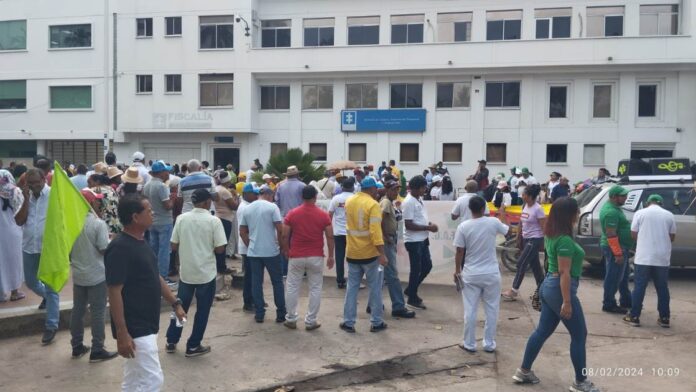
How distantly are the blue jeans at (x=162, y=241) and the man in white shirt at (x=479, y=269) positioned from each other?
4217mm

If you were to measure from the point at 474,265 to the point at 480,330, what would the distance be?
4.56ft

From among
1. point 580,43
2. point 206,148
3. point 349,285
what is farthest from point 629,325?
point 206,148

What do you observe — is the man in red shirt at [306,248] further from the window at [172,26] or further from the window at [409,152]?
the window at [172,26]

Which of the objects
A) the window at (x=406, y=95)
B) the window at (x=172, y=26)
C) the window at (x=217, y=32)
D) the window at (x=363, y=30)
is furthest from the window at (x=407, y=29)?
the window at (x=172, y=26)

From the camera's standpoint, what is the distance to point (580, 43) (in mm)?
28062

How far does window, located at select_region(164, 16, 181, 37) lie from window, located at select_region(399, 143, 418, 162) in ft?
43.2

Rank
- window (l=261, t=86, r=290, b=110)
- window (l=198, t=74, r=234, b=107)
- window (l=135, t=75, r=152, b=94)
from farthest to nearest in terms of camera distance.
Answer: window (l=135, t=75, r=152, b=94) → window (l=261, t=86, r=290, b=110) → window (l=198, t=74, r=234, b=107)

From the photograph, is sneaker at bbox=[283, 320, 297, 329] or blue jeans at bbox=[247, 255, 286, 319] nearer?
sneaker at bbox=[283, 320, 297, 329]

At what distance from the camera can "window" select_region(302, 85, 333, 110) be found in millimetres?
31523

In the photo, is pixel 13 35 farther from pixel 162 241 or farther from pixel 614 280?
pixel 614 280

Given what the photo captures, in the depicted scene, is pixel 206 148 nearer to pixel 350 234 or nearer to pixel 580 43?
pixel 580 43

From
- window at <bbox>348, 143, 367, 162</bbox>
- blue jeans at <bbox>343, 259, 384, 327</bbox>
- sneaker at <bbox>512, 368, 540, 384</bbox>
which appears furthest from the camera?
window at <bbox>348, 143, 367, 162</bbox>

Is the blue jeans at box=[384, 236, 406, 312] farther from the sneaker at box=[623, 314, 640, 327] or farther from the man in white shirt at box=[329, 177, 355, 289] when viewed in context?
the sneaker at box=[623, 314, 640, 327]

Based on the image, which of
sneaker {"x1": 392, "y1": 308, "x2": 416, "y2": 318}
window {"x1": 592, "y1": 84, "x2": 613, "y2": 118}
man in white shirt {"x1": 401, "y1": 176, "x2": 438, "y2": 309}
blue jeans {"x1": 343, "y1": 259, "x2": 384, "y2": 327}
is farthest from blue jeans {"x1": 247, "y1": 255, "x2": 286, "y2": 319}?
window {"x1": 592, "y1": 84, "x2": 613, "y2": 118}
